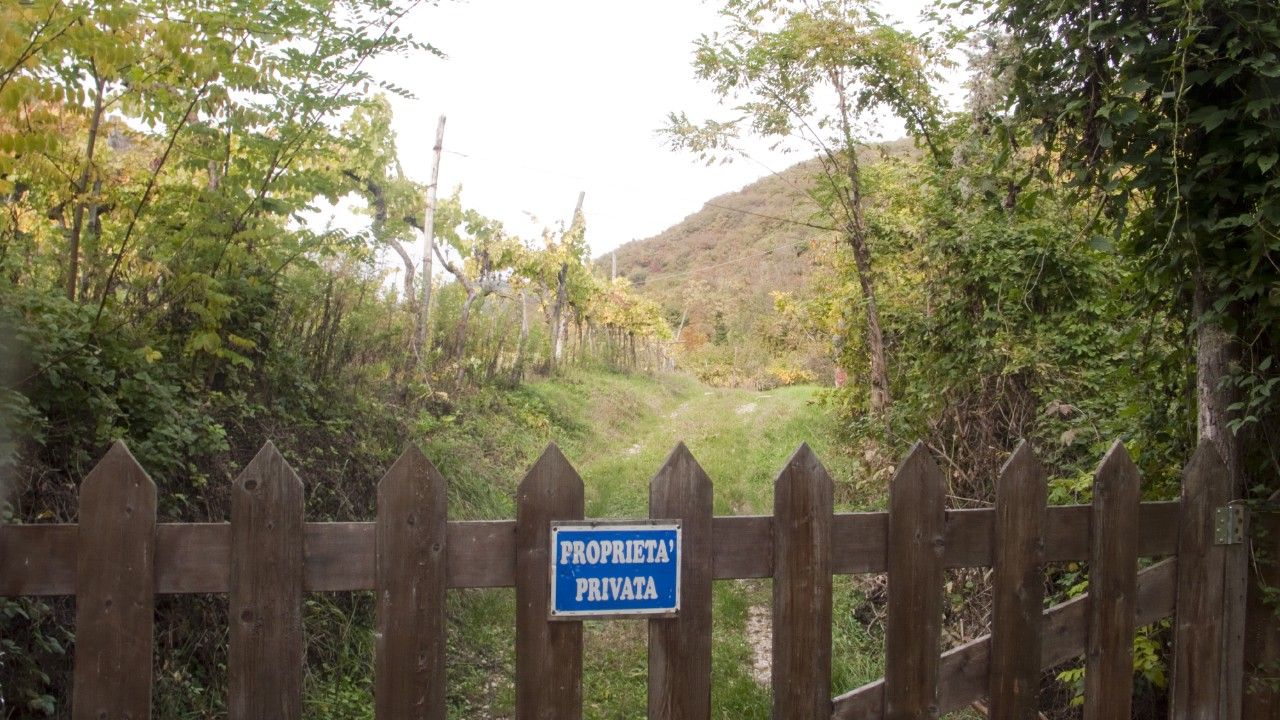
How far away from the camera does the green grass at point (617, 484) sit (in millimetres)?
4613

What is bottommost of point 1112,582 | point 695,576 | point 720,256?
point 1112,582

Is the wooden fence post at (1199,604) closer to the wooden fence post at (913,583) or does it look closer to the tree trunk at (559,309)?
the wooden fence post at (913,583)

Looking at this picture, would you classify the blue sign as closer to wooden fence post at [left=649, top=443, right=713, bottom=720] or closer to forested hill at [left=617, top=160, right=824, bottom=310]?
wooden fence post at [left=649, top=443, right=713, bottom=720]

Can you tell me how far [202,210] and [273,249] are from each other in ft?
2.62

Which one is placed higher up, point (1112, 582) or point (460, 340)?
point (460, 340)

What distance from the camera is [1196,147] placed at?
3.00 meters

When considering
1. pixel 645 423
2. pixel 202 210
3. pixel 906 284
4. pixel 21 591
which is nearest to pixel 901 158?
pixel 906 284

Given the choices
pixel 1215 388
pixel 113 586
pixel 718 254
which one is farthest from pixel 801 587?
pixel 718 254

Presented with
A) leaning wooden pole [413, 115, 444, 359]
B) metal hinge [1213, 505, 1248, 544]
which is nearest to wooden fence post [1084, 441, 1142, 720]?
metal hinge [1213, 505, 1248, 544]

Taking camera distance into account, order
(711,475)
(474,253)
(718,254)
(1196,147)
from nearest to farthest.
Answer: (1196,147), (711,475), (474,253), (718,254)

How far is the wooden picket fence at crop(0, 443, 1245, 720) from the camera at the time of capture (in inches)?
91.0

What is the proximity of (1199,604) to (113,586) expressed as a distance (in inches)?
130

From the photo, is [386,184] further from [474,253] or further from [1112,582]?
[1112,582]

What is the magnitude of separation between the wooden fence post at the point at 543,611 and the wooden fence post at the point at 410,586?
0.21 meters
